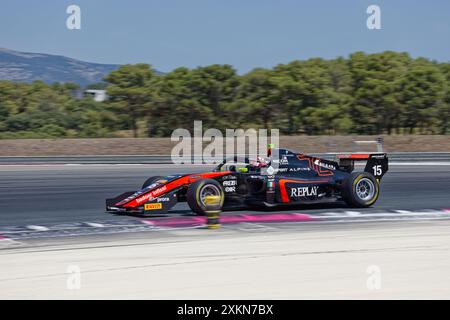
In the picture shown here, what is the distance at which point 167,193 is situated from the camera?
12156 mm

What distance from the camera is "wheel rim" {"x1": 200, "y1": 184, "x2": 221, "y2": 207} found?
12102mm

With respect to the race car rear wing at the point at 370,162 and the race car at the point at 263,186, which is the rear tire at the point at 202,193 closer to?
the race car at the point at 263,186

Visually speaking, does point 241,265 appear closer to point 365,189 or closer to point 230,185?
point 230,185

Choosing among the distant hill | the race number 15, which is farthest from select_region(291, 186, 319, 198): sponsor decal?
the distant hill

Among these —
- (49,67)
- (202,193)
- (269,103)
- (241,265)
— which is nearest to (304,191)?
(202,193)

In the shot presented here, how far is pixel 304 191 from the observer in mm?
13016

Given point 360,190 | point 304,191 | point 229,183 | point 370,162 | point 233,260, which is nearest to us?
point 233,260

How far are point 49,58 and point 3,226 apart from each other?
128 m

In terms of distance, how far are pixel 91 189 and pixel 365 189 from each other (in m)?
6.78

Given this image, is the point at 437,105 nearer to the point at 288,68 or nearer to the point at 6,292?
the point at 288,68

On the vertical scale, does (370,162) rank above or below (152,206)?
above

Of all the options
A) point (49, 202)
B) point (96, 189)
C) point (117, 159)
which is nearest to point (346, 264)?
point (49, 202)

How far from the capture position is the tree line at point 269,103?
38.2 m

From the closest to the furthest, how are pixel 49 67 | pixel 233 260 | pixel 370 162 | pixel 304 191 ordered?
pixel 233 260 → pixel 304 191 → pixel 370 162 → pixel 49 67
